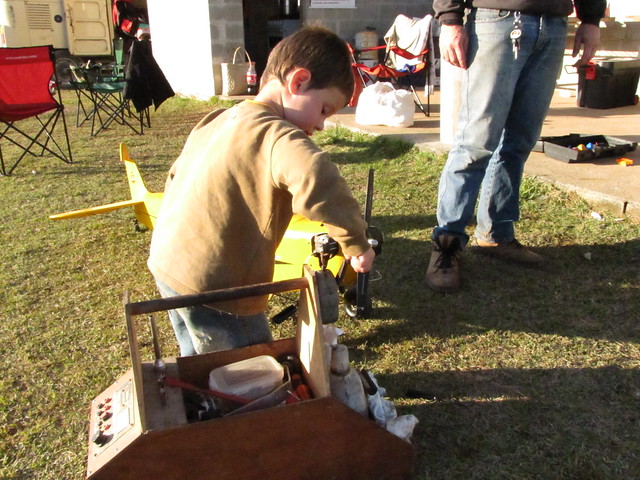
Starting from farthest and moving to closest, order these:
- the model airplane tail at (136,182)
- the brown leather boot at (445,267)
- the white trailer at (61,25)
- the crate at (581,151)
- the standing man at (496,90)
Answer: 1. the white trailer at (61,25)
2. the crate at (581,151)
3. the model airplane tail at (136,182)
4. the brown leather boot at (445,267)
5. the standing man at (496,90)

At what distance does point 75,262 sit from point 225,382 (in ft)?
6.89

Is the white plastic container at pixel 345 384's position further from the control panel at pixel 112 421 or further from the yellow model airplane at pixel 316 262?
the yellow model airplane at pixel 316 262

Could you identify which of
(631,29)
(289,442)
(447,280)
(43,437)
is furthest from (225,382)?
(631,29)

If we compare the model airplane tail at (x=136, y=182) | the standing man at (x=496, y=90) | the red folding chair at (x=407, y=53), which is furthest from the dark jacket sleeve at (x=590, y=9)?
the red folding chair at (x=407, y=53)

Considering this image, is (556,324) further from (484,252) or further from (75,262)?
(75,262)

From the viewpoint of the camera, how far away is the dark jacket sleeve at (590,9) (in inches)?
122

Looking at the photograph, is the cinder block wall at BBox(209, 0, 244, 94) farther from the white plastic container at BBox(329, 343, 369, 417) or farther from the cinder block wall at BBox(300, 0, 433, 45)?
the white plastic container at BBox(329, 343, 369, 417)

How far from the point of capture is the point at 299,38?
6.25 feet

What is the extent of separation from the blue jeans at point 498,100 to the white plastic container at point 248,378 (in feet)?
4.75

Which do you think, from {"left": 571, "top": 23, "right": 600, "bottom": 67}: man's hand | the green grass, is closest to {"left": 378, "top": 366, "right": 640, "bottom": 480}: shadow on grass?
the green grass

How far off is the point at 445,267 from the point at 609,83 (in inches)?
211

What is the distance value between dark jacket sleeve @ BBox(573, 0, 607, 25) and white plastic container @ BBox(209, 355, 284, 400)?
2.42 meters

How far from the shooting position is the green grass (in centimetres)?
203

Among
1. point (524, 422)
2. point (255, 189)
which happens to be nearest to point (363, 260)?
point (255, 189)
